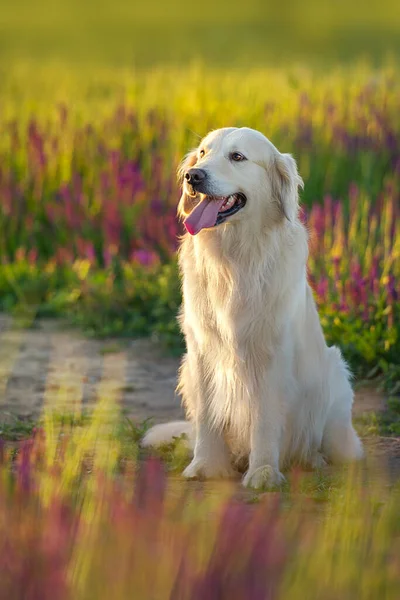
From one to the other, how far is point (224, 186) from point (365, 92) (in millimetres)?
7545

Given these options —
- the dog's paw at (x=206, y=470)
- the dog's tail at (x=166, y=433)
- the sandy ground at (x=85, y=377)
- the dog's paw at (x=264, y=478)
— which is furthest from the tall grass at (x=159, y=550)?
the sandy ground at (x=85, y=377)

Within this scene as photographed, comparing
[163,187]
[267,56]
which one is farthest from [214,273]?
[267,56]

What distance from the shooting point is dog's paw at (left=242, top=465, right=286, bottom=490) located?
467 centimetres

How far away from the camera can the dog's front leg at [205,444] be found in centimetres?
485

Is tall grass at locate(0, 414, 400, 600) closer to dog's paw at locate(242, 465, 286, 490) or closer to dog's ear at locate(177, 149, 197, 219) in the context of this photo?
dog's paw at locate(242, 465, 286, 490)

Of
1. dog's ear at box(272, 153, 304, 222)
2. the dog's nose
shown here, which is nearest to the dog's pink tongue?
the dog's nose

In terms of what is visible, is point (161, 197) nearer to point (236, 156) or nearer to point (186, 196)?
point (186, 196)

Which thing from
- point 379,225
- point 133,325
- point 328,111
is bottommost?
point 133,325

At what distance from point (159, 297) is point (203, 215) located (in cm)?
329

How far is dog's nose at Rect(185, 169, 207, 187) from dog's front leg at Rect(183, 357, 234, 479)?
0.79 meters

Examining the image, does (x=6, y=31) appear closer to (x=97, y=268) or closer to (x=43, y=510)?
(x=97, y=268)

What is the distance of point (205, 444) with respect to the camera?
488 cm

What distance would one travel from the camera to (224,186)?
14.9 feet

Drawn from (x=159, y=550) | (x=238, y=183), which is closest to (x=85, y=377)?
(x=238, y=183)
